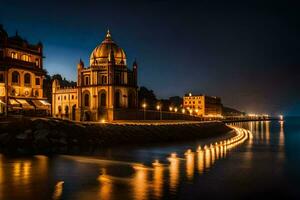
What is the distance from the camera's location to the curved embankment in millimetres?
55469

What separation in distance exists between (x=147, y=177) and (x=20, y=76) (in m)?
52.3

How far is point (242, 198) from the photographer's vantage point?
90.8 ft

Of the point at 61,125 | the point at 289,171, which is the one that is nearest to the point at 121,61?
the point at 61,125

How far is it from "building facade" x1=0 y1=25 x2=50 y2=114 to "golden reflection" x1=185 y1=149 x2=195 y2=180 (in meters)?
37.9

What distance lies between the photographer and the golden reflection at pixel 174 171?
3169cm

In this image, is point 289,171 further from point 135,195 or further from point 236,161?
point 135,195

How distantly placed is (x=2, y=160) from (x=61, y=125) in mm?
18418

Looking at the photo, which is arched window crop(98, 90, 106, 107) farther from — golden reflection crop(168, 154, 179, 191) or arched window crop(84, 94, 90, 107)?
golden reflection crop(168, 154, 179, 191)

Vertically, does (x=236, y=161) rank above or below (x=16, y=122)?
below

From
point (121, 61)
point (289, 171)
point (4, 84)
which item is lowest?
point (289, 171)

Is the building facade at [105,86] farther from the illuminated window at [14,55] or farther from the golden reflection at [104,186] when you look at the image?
the golden reflection at [104,186]

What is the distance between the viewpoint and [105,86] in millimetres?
94062

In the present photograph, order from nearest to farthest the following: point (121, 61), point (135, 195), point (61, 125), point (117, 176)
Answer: point (135, 195)
point (117, 176)
point (61, 125)
point (121, 61)

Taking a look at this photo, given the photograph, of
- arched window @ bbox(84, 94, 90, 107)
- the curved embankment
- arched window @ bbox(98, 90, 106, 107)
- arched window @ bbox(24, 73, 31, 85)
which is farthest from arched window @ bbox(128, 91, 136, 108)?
arched window @ bbox(24, 73, 31, 85)
